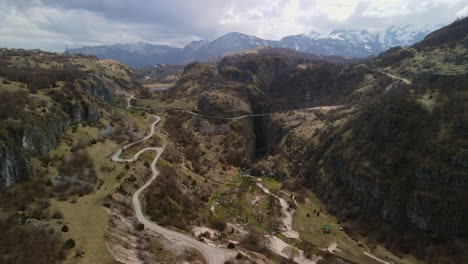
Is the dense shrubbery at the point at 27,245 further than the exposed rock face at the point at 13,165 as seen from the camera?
No

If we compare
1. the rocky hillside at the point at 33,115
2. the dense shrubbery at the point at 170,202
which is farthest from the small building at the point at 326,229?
the rocky hillside at the point at 33,115

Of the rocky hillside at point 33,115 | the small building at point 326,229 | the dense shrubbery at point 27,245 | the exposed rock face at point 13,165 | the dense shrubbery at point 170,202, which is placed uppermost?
the rocky hillside at point 33,115

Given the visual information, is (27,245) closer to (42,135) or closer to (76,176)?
(76,176)

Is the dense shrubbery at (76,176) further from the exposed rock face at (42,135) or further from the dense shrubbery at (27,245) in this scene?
the dense shrubbery at (27,245)

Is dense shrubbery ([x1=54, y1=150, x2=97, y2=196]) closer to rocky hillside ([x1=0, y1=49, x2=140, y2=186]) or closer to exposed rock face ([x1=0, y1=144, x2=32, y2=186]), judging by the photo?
rocky hillside ([x1=0, y1=49, x2=140, y2=186])

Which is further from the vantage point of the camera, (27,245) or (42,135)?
(42,135)

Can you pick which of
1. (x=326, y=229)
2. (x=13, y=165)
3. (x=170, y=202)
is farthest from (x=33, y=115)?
(x=326, y=229)

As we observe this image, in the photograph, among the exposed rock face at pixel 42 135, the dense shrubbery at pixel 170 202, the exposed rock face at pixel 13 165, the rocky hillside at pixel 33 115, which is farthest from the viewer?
the exposed rock face at pixel 42 135

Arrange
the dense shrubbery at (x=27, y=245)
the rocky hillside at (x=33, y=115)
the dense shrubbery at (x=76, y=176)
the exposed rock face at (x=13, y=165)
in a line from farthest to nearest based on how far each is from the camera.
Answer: the dense shrubbery at (x=76, y=176), the rocky hillside at (x=33, y=115), the exposed rock face at (x=13, y=165), the dense shrubbery at (x=27, y=245)

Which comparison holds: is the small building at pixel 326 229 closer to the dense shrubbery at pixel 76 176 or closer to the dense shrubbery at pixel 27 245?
the dense shrubbery at pixel 76 176

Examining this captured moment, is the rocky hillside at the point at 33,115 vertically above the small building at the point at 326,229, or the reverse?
the rocky hillside at the point at 33,115

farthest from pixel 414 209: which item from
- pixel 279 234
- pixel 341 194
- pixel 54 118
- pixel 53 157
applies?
pixel 54 118
